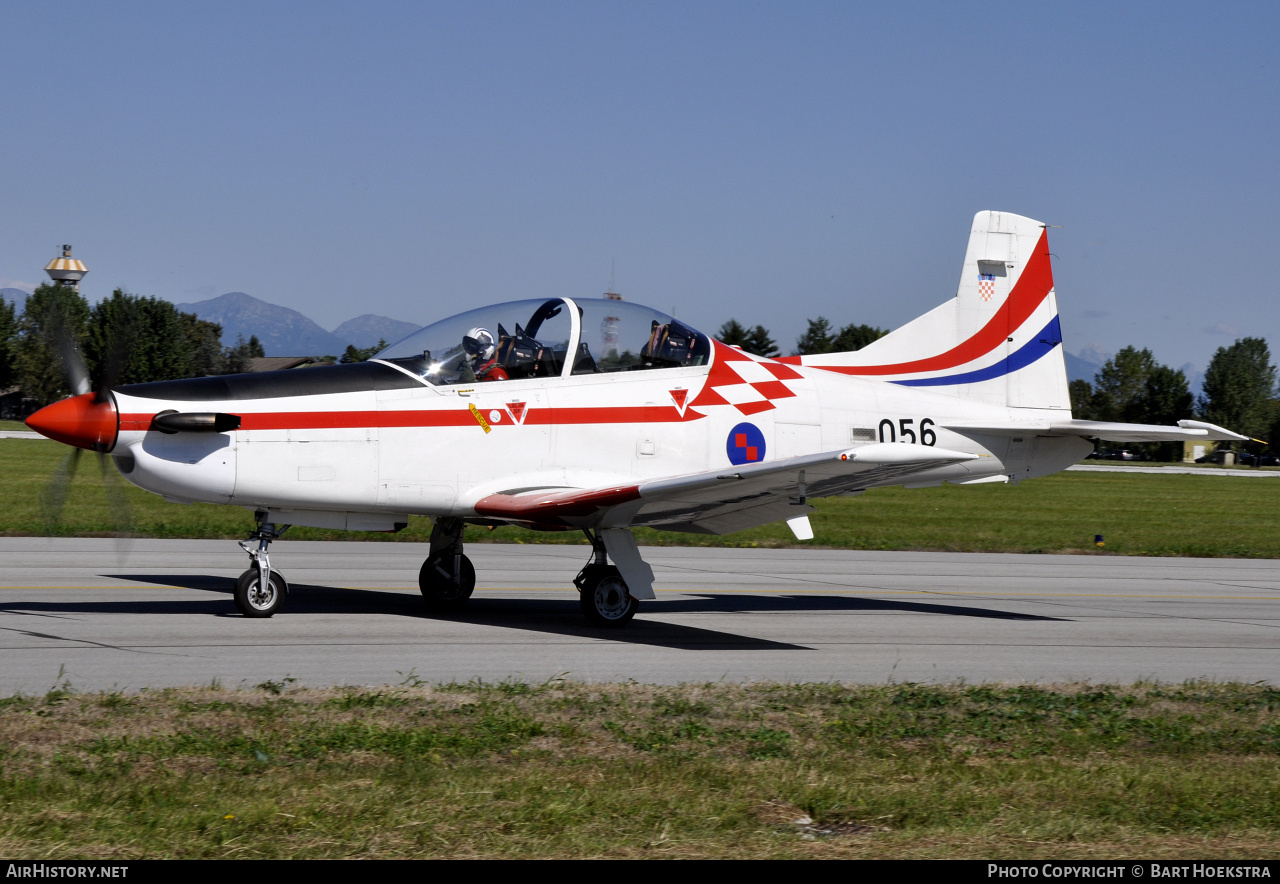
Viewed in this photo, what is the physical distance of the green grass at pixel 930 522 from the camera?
62.8 feet

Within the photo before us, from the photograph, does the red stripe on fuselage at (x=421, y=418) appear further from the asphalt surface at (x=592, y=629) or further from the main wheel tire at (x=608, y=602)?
the asphalt surface at (x=592, y=629)

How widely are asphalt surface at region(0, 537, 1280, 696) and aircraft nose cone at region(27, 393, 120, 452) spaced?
3.90ft

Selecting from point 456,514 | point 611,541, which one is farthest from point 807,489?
point 456,514

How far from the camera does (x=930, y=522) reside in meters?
26.0

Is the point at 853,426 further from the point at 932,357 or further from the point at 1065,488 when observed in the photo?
the point at 1065,488

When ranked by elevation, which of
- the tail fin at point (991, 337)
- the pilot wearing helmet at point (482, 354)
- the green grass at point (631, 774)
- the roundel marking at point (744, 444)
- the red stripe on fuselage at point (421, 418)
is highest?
the tail fin at point (991, 337)

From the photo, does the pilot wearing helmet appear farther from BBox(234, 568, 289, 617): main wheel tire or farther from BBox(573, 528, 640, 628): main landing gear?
BBox(234, 568, 289, 617): main wheel tire

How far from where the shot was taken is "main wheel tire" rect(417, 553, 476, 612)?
1106 cm

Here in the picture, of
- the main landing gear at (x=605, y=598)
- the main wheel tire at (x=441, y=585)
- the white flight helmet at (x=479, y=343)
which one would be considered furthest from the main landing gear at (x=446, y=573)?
the white flight helmet at (x=479, y=343)

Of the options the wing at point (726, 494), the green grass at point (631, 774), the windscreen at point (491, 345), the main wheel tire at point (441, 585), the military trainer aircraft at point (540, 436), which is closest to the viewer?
the green grass at point (631, 774)

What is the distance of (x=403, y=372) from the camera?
9773 millimetres

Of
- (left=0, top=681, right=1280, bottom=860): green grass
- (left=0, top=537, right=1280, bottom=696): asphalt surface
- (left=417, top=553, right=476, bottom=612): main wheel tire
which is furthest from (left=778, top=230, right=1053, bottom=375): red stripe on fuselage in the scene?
(left=0, top=681, right=1280, bottom=860): green grass

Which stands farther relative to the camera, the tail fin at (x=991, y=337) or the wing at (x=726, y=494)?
the tail fin at (x=991, y=337)

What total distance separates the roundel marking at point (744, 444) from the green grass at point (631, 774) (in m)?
3.58
